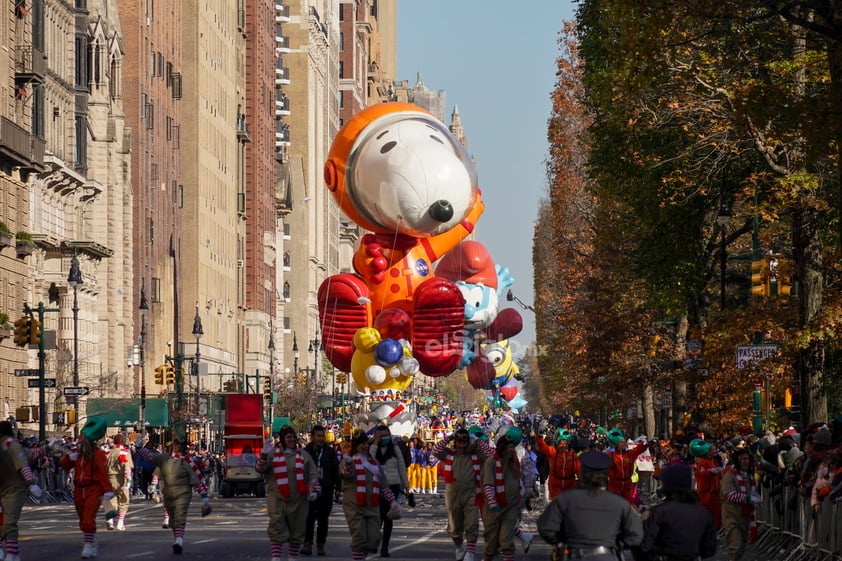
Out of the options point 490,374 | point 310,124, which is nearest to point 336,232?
point 310,124

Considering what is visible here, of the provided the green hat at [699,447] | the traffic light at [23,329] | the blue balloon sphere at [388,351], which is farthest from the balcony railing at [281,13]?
the green hat at [699,447]

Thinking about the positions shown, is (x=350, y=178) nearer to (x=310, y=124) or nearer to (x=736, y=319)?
(x=736, y=319)

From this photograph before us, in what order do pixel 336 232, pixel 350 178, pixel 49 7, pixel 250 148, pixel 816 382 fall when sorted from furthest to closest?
pixel 336 232 → pixel 250 148 → pixel 49 7 → pixel 350 178 → pixel 816 382

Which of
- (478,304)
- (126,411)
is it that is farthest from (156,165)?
(478,304)

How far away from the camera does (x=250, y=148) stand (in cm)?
12950

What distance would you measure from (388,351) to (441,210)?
3.79 metres

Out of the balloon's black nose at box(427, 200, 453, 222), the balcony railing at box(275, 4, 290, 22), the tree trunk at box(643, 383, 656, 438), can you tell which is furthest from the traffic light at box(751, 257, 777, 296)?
the balcony railing at box(275, 4, 290, 22)

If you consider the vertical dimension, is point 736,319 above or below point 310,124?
below

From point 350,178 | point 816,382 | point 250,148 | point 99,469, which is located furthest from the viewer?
point 250,148

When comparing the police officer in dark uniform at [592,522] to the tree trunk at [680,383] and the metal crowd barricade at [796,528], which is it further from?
the tree trunk at [680,383]

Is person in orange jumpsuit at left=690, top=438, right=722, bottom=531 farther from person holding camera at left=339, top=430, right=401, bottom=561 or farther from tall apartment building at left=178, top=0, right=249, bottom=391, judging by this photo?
tall apartment building at left=178, top=0, right=249, bottom=391

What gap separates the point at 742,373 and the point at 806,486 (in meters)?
11.5

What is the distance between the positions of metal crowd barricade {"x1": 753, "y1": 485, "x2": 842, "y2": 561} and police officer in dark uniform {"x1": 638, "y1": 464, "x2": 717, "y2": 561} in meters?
8.19

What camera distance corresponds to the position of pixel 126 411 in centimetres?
7475
